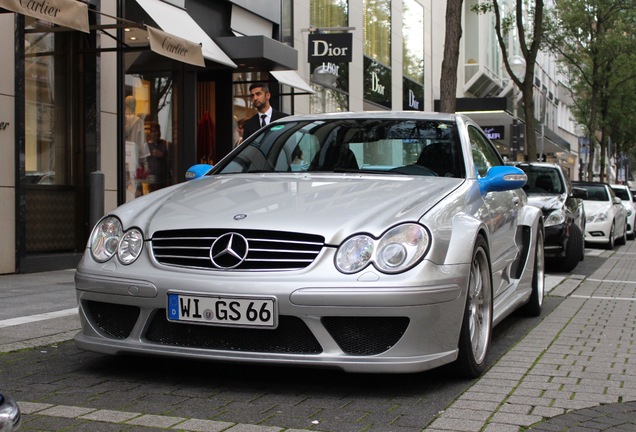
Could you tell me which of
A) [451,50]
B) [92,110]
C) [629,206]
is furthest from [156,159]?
[629,206]

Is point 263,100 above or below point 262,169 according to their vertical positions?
above

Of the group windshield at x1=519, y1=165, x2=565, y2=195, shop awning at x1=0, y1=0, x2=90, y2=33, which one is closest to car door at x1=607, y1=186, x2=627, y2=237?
windshield at x1=519, y1=165, x2=565, y2=195

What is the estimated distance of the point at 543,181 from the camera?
13.8m

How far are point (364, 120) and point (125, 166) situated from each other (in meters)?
7.75

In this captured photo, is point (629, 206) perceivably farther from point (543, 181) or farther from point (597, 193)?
point (543, 181)

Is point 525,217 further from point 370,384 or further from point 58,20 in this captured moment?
point 58,20

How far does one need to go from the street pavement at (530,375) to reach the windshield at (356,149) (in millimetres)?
1260

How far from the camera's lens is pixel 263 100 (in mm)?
11844

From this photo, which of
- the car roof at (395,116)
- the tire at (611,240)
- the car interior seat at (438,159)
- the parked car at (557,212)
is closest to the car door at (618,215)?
the tire at (611,240)

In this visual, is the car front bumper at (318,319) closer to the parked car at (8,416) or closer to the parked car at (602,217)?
the parked car at (8,416)

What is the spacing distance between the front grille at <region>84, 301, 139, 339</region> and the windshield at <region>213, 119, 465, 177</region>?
1.54m

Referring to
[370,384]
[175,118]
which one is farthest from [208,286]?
[175,118]

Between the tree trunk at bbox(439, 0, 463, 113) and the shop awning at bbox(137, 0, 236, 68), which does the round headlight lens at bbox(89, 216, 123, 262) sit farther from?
the tree trunk at bbox(439, 0, 463, 113)

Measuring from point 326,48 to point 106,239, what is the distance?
14956mm
